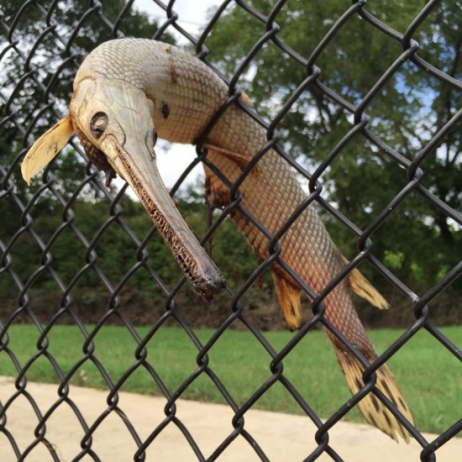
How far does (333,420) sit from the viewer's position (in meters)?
0.91

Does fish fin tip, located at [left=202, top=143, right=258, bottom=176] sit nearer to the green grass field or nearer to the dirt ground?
the dirt ground

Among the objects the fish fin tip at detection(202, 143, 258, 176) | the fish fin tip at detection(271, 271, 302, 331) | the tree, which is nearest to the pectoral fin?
the fish fin tip at detection(202, 143, 258, 176)

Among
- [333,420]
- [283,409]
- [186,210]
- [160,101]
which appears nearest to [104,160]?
[160,101]

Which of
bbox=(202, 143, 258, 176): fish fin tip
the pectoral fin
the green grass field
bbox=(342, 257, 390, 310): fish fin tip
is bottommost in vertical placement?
the green grass field

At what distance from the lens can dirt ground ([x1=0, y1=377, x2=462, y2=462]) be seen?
7.79 feet

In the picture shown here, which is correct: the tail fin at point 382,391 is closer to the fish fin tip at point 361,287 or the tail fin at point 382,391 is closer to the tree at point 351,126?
the fish fin tip at point 361,287

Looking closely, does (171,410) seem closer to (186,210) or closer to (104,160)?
(104,160)

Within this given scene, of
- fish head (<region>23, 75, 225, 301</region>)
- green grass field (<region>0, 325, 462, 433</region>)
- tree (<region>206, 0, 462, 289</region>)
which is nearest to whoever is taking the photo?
fish head (<region>23, 75, 225, 301</region>)

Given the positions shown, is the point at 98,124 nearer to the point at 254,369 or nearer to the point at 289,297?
the point at 289,297

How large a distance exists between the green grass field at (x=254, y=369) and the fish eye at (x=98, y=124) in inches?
78.8

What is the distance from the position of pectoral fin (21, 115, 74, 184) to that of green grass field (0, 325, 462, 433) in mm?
1824

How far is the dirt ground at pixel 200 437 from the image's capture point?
238 centimetres

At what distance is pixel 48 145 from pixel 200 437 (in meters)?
2.00

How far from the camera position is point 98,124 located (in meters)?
0.90
